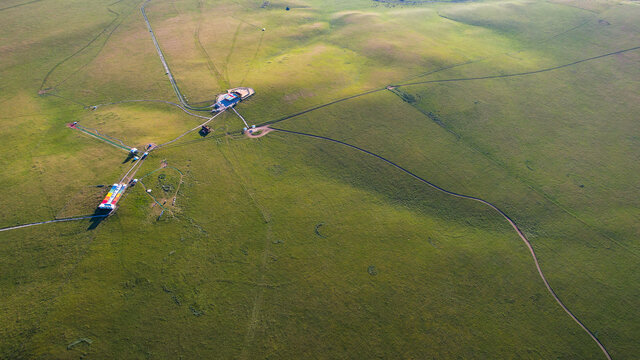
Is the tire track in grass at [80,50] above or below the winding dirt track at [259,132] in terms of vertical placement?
above

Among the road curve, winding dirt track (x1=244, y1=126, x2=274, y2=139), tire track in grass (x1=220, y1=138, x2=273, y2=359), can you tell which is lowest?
tire track in grass (x1=220, y1=138, x2=273, y2=359)

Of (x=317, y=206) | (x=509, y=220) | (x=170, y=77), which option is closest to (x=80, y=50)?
(x=170, y=77)

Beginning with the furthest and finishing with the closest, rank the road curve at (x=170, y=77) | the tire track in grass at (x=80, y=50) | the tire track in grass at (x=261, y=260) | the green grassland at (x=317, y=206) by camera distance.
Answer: the tire track in grass at (x=80, y=50)
the road curve at (x=170, y=77)
the green grassland at (x=317, y=206)
the tire track in grass at (x=261, y=260)

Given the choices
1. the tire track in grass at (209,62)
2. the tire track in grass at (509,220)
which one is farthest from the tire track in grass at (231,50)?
the tire track in grass at (509,220)

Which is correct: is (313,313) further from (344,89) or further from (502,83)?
(502,83)

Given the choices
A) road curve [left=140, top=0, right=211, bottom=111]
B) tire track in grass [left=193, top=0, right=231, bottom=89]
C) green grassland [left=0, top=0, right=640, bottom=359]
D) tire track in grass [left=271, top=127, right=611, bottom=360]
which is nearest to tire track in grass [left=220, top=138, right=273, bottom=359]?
green grassland [left=0, top=0, right=640, bottom=359]

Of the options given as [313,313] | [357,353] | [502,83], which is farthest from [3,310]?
[502,83]

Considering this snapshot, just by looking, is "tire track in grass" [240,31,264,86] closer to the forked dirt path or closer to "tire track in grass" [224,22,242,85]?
"tire track in grass" [224,22,242,85]

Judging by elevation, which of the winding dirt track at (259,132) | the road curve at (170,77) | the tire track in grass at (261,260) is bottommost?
the tire track in grass at (261,260)

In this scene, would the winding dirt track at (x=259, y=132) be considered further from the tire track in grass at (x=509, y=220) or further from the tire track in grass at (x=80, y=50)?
the tire track in grass at (x=80, y=50)
